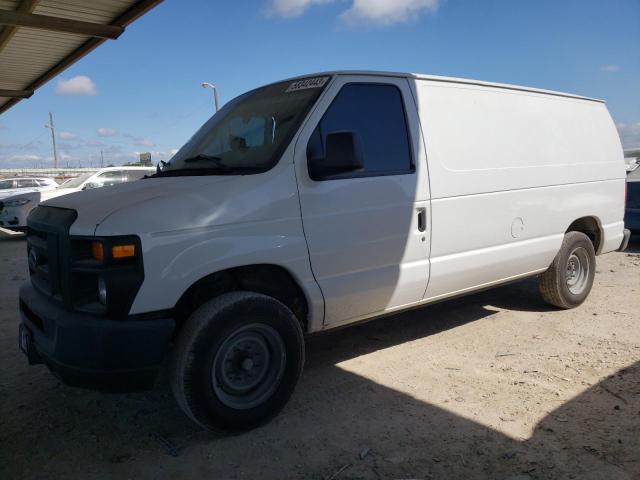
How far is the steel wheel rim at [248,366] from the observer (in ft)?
9.77

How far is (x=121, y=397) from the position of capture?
3.65 m

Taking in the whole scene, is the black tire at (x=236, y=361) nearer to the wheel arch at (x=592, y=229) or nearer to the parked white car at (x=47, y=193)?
the wheel arch at (x=592, y=229)

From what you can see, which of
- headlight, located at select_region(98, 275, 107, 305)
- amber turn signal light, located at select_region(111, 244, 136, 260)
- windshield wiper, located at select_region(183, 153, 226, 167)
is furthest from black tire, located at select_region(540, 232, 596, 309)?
headlight, located at select_region(98, 275, 107, 305)

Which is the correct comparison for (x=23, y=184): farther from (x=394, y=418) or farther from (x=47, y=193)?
(x=394, y=418)

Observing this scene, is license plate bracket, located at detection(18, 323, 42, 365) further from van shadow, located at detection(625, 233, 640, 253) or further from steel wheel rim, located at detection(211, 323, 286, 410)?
van shadow, located at detection(625, 233, 640, 253)

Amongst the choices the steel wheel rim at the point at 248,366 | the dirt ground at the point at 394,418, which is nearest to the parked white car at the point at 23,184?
the dirt ground at the point at 394,418

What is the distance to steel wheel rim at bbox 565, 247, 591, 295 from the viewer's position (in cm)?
534

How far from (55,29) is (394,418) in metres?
7.95

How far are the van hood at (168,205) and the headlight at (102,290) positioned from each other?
0.25 metres

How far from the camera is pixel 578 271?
5.47 meters

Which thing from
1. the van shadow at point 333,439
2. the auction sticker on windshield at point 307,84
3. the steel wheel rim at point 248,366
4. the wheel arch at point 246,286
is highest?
the auction sticker on windshield at point 307,84

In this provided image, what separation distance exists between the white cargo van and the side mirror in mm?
13

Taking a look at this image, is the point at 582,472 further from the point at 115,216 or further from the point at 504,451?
the point at 115,216

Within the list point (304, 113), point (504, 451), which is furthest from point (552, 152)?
point (504, 451)
